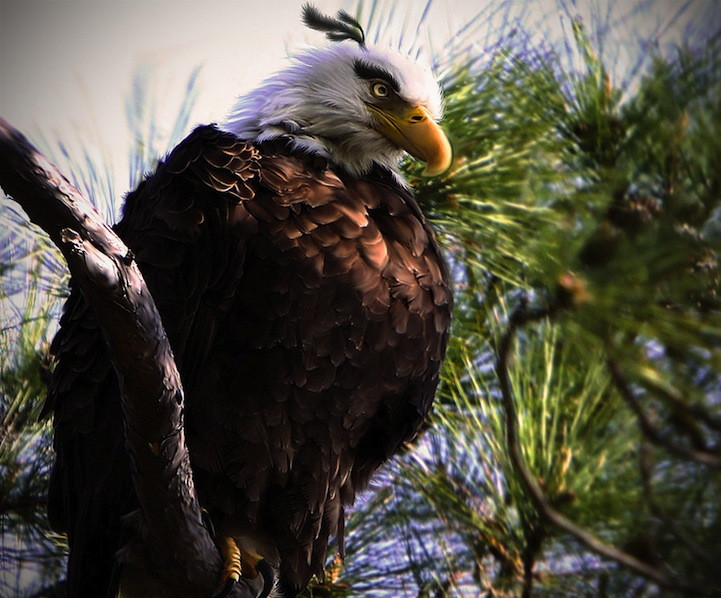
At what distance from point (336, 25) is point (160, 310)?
710mm

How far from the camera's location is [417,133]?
5.65ft

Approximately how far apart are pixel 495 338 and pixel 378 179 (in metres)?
0.38

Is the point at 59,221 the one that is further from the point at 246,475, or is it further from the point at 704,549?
the point at 704,549

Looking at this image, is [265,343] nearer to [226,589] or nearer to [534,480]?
[226,589]

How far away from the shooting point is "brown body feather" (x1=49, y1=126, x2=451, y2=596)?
147 cm

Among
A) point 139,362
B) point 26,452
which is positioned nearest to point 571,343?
point 139,362

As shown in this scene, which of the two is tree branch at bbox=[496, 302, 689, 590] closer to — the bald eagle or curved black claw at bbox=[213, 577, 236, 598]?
the bald eagle

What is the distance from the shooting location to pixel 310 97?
5.90 ft

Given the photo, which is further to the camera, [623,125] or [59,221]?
[623,125]

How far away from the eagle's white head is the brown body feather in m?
0.11

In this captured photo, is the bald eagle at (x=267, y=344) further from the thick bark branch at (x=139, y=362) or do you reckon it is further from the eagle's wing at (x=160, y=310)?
the thick bark branch at (x=139, y=362)

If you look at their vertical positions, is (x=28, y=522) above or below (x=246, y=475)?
below

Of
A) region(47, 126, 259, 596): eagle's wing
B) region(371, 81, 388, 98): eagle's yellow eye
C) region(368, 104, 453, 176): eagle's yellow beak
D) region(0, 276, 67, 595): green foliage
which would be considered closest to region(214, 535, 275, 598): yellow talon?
region(47, 126, 259, 596): eagle's wing

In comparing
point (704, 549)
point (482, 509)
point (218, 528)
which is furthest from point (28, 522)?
point (704, 549)
